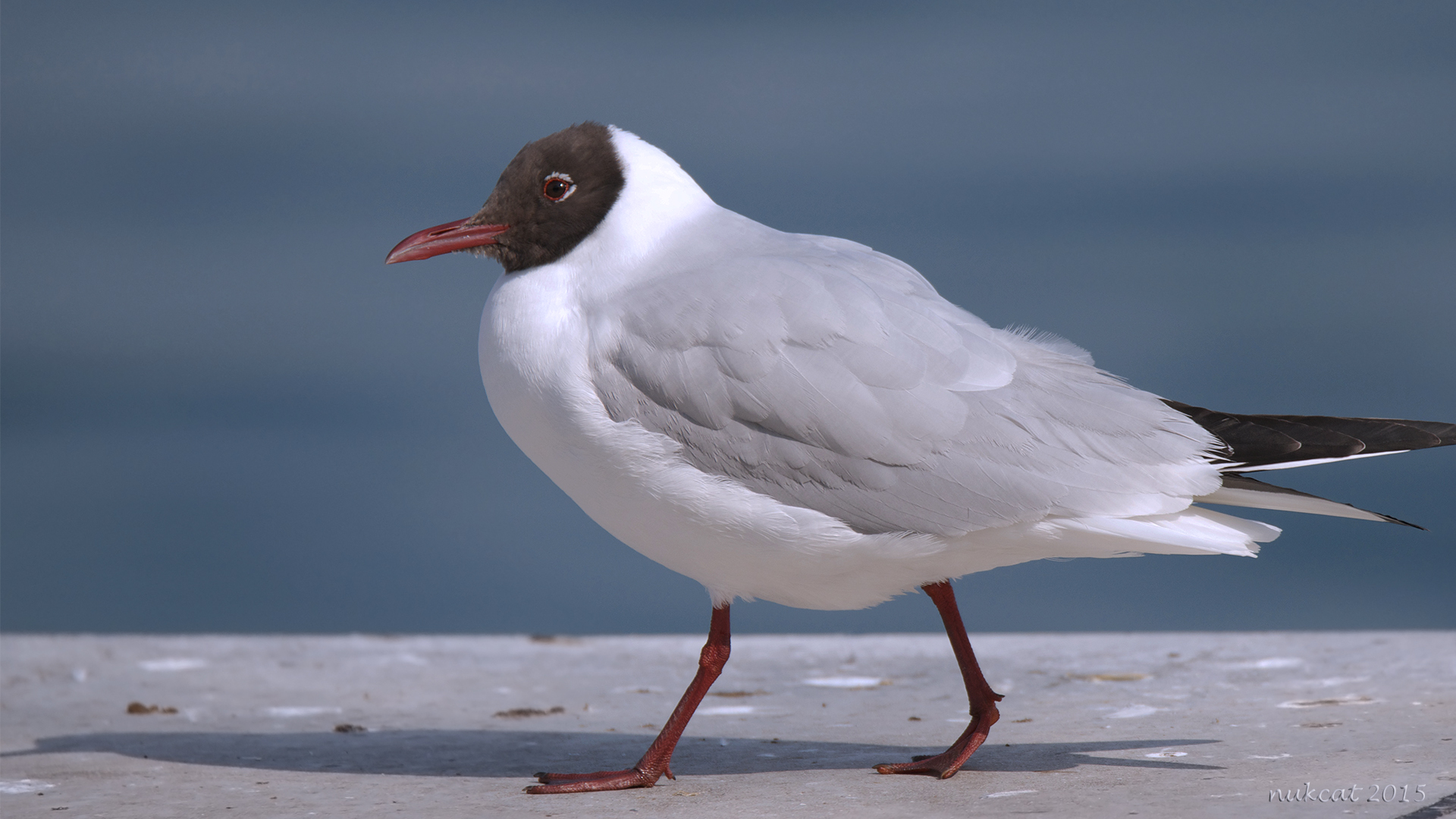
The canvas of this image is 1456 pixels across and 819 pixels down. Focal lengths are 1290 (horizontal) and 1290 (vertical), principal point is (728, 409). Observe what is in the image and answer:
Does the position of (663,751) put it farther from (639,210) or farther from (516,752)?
(639,210)

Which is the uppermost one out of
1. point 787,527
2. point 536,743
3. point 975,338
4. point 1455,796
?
point 975,338

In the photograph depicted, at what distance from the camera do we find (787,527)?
107 inches

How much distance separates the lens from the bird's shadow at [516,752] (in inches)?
121

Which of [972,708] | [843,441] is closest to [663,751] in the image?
[972,708]

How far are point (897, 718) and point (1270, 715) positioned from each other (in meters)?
0.98

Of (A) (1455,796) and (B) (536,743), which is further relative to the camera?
(B) (536,743)

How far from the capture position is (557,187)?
315 centimetres

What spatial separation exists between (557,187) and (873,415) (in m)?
1.01

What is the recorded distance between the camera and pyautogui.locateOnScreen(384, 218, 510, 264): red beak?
125 inches

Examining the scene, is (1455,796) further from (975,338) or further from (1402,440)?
(975,338)

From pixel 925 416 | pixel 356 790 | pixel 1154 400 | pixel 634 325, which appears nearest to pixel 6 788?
pixel 356 790

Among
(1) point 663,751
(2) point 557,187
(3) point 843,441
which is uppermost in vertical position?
(2) point 557,187

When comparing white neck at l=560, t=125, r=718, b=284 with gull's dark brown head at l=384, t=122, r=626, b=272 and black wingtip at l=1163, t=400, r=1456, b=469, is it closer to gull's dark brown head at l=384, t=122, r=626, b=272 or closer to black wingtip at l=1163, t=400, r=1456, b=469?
gull's dark brown head at l=384, t=122, r=626, b=272

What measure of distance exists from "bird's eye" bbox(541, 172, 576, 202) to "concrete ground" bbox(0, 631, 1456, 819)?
4.60 ft
